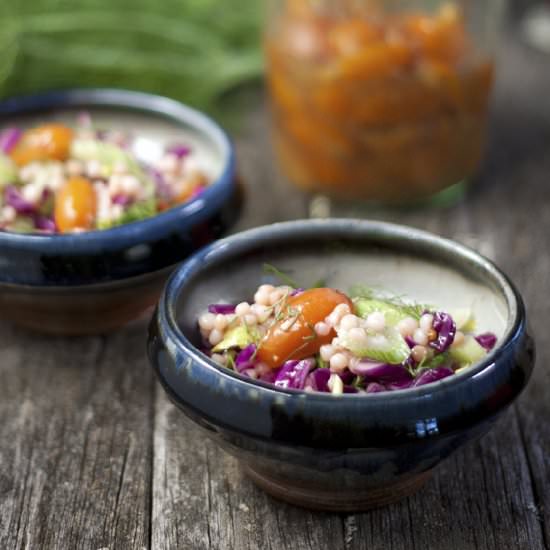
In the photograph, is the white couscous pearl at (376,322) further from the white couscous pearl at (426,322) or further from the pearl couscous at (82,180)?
the pearl couscous at (82,180)

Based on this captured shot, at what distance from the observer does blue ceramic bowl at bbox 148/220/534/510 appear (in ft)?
3.72

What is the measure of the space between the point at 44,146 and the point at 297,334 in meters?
0.71

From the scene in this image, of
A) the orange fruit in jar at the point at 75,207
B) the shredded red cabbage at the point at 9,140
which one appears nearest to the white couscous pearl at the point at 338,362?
the orange fruit in jar at the point at 75,207

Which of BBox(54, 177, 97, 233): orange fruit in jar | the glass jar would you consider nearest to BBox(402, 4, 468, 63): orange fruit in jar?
the glass jar

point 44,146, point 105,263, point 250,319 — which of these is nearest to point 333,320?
point 250,319

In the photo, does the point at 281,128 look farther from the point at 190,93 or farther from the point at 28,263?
the point at 28,263

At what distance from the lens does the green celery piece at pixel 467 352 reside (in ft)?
4.33

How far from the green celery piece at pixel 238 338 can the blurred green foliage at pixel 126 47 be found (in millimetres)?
1196

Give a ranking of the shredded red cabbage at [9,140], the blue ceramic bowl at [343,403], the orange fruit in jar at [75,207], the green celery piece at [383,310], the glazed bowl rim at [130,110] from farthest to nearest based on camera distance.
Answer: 1. the shredded red cabbage at [9,140]
2. the orange fruit in jar at [75,207]
3. the glazed bowl rim at [130,110]
4. the green celery piece at [383,310]
5. the blue ceramic bowl at [343,403]

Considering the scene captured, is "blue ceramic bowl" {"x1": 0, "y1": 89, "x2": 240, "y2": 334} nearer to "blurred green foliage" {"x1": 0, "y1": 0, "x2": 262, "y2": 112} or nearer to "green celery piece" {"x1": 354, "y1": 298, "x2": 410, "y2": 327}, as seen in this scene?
"green celery piece" {"x1": 354, "y1": 298, "x2": 410, "y2": 327}

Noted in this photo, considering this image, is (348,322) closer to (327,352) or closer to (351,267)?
(327,352)

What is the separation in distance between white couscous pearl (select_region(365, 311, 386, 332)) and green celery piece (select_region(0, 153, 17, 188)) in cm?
73

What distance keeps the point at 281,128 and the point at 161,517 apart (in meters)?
1.10

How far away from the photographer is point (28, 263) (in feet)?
4.94
